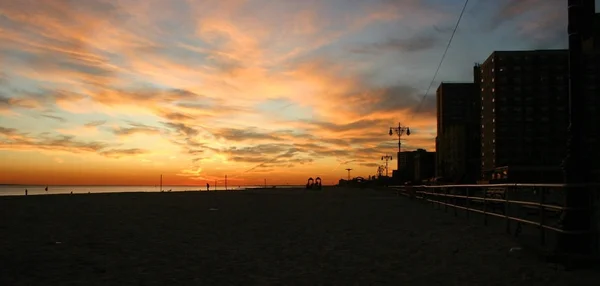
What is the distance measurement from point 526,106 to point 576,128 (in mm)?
144367

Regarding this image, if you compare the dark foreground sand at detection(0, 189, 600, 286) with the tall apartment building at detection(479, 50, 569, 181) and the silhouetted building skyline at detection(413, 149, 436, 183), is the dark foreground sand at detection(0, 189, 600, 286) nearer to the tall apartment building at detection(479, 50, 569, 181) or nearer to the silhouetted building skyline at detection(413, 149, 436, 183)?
the tall apartment building at detection(479, 50, 569, 181)

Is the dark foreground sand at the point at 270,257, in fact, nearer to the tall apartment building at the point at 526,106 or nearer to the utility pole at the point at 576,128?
the utility pole at the point at 576,128

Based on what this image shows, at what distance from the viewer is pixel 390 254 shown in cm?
947

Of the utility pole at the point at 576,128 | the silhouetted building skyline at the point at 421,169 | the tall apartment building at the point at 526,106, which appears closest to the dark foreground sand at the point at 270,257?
the utility pole at the point at 576,128

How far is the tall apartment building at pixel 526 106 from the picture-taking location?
13950 cm

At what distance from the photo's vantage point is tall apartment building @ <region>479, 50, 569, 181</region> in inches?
5492

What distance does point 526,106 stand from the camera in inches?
5556

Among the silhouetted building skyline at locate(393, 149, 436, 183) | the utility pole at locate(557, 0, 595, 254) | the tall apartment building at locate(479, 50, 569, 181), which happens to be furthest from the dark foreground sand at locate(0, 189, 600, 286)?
the silhouetted building skyline at locate(393, 149, 436, 183)

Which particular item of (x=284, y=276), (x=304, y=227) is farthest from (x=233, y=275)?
(x=304, y=227)

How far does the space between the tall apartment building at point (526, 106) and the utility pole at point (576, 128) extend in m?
139

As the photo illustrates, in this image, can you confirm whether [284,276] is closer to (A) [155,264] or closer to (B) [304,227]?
(A) [155,264]

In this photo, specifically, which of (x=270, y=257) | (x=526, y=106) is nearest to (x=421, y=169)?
(x=526, y=106)

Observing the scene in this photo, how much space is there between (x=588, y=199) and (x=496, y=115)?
470 feet

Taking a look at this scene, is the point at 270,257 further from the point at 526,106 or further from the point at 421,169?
the point at 421,169
